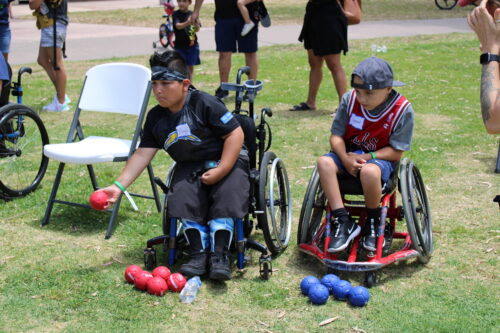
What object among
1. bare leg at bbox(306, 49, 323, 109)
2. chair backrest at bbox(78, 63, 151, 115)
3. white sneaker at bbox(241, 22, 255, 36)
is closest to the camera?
chair backrest at bbox(78, 63, 151, 115)

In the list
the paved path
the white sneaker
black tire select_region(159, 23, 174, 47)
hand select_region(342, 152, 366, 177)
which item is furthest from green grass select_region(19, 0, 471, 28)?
hand select_region(342, 152, 366, 177)

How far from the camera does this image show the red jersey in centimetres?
435

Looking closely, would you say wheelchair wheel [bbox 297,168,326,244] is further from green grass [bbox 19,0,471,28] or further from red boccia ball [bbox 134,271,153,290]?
green grass [bbox 19,0,471,28]

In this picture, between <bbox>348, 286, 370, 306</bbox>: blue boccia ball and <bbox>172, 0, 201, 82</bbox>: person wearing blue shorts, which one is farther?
<bbox>172, 0, 201, 82</bbox>: person wearing blue shorts

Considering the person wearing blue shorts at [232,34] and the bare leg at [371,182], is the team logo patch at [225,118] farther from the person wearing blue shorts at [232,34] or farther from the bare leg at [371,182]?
the person wearing blue shorts at [232,34]

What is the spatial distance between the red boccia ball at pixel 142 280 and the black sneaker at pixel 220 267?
373 millimetres

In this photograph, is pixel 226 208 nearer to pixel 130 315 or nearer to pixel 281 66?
pixel 130 315

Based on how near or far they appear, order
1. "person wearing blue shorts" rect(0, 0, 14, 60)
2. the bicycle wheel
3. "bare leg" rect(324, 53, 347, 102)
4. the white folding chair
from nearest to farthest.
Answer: the white folding chair → the bicycle wheel → "person wearing blue shorts" rect(0, 0, 14, 60) → "bare leg" rect(324, 53, 347, 102)

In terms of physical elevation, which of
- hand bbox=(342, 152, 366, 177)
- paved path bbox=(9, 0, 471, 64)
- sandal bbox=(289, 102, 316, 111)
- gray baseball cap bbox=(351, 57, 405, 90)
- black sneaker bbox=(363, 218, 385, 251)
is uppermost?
gray baseball cap bbox=(351, 57, 405, 90)

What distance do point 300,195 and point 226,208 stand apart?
181 centimetres

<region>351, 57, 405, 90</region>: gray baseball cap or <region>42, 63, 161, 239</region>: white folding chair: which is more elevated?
<region>351, 57, 405, 90</region>: gray baseball cap

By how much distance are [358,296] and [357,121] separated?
3.86 ft

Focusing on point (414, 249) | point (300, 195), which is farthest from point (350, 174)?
point (300, 195)

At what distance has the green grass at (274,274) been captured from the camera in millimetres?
3736
